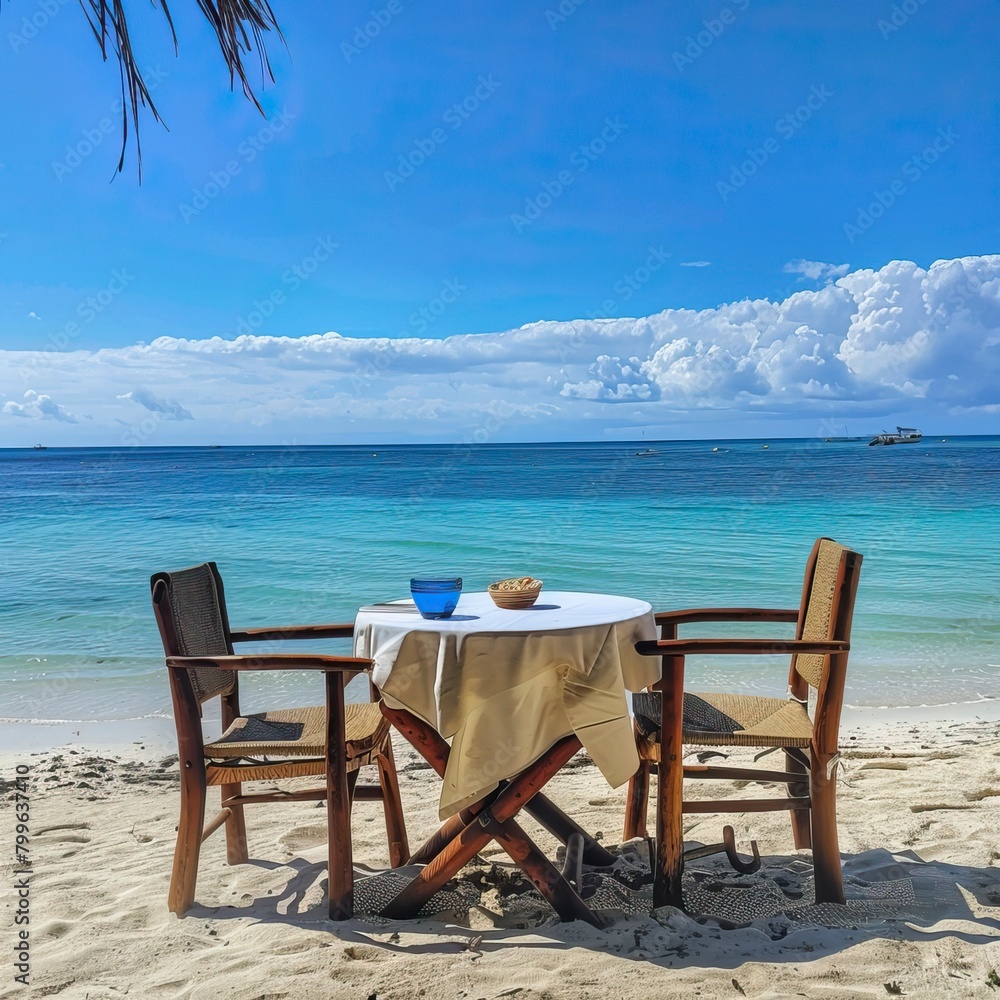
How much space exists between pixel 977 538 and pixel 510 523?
29.2 ft

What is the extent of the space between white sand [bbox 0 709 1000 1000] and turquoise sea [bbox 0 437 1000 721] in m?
2.38

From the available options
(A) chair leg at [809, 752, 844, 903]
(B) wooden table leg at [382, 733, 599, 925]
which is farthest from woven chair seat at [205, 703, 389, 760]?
(A) chair leg at [809, 752, 844, 903]

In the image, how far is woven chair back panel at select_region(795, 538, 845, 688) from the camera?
2754mm

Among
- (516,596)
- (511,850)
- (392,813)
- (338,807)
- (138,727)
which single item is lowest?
(138,727)

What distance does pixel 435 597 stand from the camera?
2621 mm

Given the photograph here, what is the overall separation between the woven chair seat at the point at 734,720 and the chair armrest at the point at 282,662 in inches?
37.8

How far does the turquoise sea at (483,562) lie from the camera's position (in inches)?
248

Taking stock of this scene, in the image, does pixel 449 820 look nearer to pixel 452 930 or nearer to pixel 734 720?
pixel 452 930

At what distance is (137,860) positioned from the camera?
10.0ft

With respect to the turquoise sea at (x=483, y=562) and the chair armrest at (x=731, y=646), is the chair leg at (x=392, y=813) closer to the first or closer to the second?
the chair armrest at (x=731, y=646)

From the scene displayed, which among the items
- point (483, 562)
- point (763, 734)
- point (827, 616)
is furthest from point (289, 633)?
point (483, 562)

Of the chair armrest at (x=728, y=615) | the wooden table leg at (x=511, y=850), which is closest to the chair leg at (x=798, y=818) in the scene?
the chair armrest at (x=728, y=615)

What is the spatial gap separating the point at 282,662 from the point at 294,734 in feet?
1.10

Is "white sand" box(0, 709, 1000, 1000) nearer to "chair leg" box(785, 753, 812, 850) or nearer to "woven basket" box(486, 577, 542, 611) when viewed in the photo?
"chair leg" box(785, 753, 812, 850)
